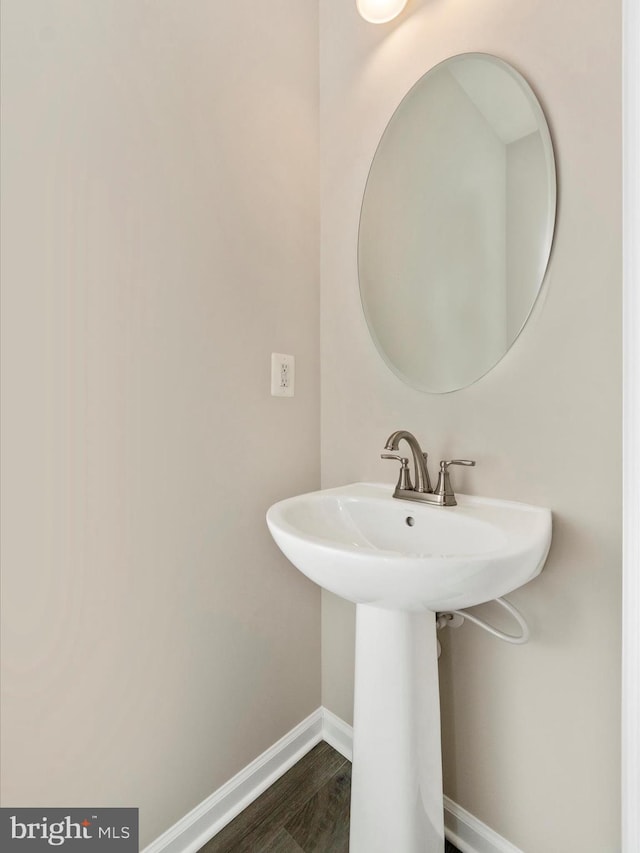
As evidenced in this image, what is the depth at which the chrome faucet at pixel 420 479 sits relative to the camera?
39.4 inches

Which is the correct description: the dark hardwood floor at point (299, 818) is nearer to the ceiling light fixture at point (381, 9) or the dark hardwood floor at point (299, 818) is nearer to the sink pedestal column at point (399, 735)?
the sink pedestal column at point (399, 735)

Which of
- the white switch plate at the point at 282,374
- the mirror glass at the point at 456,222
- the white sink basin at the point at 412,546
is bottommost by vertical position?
the white sink basin at the point at 412,546

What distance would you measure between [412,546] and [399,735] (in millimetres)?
372

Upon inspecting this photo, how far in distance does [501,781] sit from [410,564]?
72 centimetres

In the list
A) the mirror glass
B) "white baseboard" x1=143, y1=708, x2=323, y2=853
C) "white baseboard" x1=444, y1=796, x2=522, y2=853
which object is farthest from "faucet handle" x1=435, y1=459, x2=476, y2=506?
"white baseboard" x1=143, y1=708, x2=323, y2=853

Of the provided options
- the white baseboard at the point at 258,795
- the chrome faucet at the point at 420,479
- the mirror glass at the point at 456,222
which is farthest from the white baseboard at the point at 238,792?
the mirror glass at the point at 456,222

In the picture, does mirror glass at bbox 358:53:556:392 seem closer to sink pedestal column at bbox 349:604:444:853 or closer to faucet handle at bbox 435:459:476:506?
faucet handle at bbox 435:459:476:506

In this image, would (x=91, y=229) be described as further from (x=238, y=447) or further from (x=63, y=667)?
(x=63, y=667)

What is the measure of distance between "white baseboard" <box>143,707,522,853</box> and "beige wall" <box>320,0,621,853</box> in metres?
0.04

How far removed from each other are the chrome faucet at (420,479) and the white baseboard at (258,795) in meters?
0.75

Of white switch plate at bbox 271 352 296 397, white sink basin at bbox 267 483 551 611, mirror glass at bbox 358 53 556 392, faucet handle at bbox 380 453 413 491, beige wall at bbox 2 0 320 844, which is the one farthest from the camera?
white switch plate at bbox 271 352 296 397

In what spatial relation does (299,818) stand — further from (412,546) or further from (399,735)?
(412,546)

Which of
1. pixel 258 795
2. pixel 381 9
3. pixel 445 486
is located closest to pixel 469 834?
pixel 258 795

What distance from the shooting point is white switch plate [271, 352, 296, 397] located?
1241 mm
